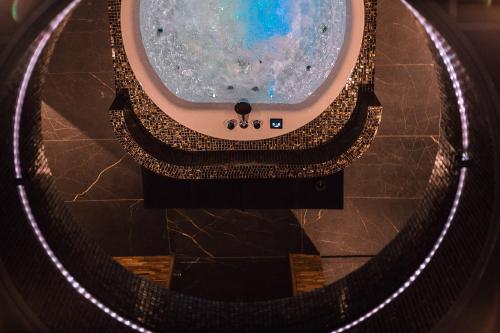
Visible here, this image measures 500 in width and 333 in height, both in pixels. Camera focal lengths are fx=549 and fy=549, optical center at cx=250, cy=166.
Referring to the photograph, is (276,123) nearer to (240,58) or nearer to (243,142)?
(243,142)

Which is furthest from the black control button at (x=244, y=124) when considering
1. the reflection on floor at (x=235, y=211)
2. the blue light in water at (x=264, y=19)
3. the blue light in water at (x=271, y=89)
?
the reflection on floor at (x=235, y=211)

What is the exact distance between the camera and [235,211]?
13.5 ft

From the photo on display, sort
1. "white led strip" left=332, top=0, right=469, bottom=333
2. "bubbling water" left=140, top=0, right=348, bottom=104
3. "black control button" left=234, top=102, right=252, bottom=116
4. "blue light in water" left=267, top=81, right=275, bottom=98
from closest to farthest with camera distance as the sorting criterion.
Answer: "white led strip" left=332, top=0, right=469, bottom=333 < "black control button" left=234, top=102, right=252, bottom=116 < "bubbling water" left=140, top=0, right=348, bottom=104 < "blue light in water" left=267, top=81, right=275, bottom=98

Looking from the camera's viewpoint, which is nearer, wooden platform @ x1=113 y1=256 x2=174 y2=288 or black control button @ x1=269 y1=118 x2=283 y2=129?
black control button @ x1=269 y1=118 x2=283 y2=129

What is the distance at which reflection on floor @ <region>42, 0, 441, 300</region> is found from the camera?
3.76m

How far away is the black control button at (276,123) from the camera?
3654 mm

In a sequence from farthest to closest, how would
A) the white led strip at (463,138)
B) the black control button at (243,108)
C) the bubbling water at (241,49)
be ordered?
the bubbling water at (241,49), the black control button at (243,108), the white led strip at (463,138)

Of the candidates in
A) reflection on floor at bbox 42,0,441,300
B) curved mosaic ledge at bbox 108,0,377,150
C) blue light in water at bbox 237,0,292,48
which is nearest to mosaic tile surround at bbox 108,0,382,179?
curved mosaic ledge at bbox 108,0,377,150

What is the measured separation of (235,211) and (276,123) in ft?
2.68

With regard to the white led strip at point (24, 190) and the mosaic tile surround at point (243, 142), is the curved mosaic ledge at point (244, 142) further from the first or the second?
the white led strip at point (24, 190)

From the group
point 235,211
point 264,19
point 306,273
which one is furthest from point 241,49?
point 306,273

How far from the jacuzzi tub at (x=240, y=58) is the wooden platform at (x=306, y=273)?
0.98 metres

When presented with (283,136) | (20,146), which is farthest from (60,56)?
(20,146)

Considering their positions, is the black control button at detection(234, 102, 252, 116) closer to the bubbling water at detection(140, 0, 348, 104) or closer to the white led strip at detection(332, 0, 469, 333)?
the bubbling water at detection(140, 0, 348, 104)
